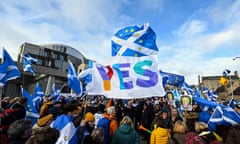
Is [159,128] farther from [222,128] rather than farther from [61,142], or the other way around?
[61,142]

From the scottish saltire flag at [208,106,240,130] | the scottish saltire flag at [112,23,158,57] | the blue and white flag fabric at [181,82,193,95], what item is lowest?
the scottish saltire flag at [208,106,240,130]

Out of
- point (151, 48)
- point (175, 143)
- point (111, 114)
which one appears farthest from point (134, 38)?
point (175, 143)

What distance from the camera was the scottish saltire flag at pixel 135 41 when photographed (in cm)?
663

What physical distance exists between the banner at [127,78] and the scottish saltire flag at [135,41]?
185 cm

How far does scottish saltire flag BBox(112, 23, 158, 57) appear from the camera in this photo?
21.8ft

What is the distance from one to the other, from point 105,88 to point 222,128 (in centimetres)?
271

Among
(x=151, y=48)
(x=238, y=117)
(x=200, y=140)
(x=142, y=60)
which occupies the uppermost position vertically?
(x=151, y=48)

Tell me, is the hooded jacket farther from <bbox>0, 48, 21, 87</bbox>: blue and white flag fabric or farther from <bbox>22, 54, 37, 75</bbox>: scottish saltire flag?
<bbox>22, 54, 37, 75</bbox>: scottish saltire flag

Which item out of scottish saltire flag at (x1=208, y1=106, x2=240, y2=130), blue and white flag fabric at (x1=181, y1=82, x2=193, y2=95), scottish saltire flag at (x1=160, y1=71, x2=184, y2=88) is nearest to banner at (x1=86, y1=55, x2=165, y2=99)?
scottish saltire flag at (x1=208, y1=106, x2=240, y2=130)

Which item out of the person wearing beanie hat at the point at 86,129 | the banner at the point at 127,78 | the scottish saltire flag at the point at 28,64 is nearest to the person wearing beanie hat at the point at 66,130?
the person wearing beanie hat at the point at 86,129

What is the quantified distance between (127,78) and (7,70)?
2.74m

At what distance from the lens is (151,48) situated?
673 centimetres

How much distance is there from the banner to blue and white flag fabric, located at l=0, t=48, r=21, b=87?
177cm

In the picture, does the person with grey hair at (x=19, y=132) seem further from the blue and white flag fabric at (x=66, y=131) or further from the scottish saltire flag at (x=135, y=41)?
the scottish saltire flag at (x=135, y=41)
